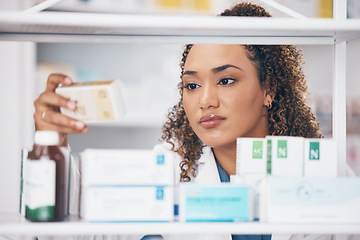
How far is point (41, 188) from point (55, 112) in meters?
0.23

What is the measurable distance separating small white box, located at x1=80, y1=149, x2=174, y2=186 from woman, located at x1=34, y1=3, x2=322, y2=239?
1.93 feet

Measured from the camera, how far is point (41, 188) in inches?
39.0

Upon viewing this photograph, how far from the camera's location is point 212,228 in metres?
1.00

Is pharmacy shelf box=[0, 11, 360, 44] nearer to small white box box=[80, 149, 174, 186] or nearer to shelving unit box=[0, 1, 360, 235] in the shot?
shelving unit box=[0, 1, 360, 235]

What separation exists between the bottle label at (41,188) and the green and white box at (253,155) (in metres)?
0.49

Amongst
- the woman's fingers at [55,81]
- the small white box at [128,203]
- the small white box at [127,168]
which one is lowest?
the small white box at [128,203]

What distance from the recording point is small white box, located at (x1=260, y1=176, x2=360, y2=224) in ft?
3.35

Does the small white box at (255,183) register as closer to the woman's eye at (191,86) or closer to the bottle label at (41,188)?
the bottle label at (41,188)

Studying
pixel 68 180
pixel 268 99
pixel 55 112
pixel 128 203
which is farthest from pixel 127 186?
pixel 268 99

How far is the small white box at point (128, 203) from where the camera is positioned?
1.01 meters

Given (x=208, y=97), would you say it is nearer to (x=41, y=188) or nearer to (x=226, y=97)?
(x=226, y=97)

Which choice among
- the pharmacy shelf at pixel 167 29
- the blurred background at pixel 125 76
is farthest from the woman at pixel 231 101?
the pharmacy shelf at pixel 167 29

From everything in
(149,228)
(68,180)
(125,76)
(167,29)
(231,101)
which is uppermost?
(125,76)

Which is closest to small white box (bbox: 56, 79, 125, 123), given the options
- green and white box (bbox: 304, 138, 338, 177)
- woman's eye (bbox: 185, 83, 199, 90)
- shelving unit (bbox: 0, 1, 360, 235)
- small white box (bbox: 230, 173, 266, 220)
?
shelving unit (bbox: 0, 1, 360, 235)
